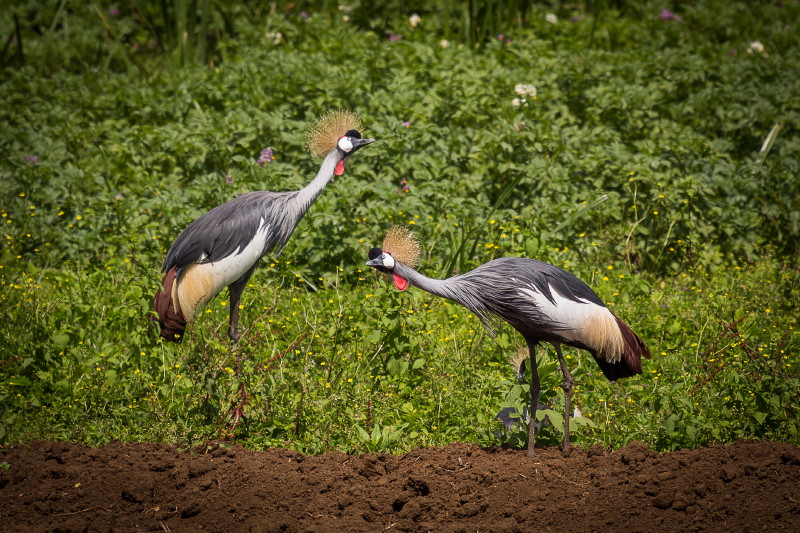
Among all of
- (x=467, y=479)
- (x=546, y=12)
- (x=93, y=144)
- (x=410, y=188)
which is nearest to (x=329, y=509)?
(x=467, y=479)

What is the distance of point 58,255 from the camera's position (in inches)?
236

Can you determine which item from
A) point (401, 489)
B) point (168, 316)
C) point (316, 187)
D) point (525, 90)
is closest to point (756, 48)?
point (525, 90)

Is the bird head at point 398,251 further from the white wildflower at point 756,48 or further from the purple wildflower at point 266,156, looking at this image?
the white wildflower at point 756,48

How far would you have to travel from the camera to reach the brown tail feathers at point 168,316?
4.64 meters

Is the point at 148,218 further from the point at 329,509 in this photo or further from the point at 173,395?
the point at 329,509

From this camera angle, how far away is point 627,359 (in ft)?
13.1

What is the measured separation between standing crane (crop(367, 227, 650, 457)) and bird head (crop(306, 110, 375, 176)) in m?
1.15

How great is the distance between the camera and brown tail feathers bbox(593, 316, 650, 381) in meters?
4.01

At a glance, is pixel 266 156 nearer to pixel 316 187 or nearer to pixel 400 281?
pixel 316 187

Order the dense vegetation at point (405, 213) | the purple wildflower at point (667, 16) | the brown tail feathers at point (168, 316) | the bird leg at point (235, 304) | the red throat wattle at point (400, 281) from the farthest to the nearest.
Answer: the purple wildflower at point (667, 16)
the bird leg at point (235, 304)
the brown tail feathers at point (168, 316)
the dense vegetation at point (405, 213)
the red throat wattle at point (400, 281)

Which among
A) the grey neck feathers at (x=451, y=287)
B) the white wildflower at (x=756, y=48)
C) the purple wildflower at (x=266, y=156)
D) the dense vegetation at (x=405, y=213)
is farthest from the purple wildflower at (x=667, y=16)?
the grey neck feathers at (x=451, y=287)

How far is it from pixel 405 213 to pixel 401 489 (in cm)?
272

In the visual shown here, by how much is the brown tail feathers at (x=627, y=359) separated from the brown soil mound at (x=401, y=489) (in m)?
0.39

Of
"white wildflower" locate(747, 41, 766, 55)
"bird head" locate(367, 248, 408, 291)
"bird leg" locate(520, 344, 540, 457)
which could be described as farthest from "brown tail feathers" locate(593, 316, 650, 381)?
"white wildflower" locate(747, 41, 766, 55)
